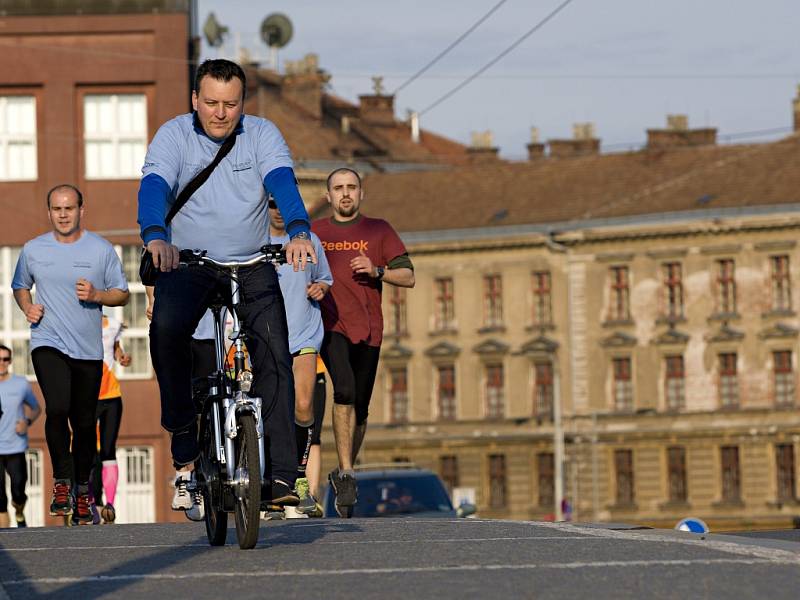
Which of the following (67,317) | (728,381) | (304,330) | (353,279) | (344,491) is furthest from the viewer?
(728,381)

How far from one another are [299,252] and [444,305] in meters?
81.5

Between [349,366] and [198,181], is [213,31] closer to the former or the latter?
[349,366]

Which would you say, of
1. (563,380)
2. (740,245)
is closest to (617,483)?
(563,380)

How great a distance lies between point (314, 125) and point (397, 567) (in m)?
95.8

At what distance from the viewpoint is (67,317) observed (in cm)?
1520

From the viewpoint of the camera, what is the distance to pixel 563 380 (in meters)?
88.4

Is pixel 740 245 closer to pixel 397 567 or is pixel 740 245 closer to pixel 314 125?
pixel 314 125

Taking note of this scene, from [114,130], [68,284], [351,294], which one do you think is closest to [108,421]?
[68,284]

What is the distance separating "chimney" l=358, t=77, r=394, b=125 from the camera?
363 ft

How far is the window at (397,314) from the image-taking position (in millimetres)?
91812

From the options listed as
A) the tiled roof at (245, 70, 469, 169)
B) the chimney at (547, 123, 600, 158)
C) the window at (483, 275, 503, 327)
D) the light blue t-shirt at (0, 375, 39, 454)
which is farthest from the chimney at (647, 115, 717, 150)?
the light blue t-shirt at (0, 375, 39, 454)

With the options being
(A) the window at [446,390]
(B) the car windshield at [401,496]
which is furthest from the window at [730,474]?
(B) the car windshield at [401,496]

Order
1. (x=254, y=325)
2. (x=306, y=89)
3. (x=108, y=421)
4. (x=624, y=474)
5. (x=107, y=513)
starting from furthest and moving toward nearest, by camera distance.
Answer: (x=306, y=89)
(x=624, y=474)
(x=108, y=421)
(x=107, y=513)
(x=254, y=325)

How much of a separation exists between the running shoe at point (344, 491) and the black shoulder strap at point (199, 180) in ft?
17.4
